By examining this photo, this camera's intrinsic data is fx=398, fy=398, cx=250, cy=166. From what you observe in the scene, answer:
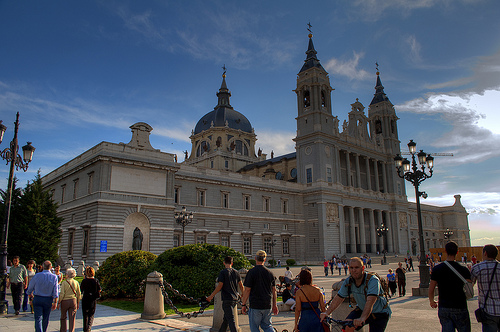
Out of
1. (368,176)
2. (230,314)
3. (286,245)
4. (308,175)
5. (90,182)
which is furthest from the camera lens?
(368,176)

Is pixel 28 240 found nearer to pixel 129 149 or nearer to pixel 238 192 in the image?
pixel 129 149

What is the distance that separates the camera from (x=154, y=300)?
1255 cm

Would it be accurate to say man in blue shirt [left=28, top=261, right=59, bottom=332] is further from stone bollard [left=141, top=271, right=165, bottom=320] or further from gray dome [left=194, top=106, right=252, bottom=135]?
gray dome [left=194, top=106, right=252, bottom=135]

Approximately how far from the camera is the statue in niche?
33.7 m

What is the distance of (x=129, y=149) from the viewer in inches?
1389

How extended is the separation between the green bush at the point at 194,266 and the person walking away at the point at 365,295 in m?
9.67

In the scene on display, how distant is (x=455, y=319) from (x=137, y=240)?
1212 inches

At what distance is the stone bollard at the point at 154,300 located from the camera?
12469 millimetres

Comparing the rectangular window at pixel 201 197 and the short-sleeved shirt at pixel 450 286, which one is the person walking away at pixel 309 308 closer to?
the short-sleeved shirt at pixel 450 286

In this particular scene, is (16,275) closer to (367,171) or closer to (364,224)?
(364,224)

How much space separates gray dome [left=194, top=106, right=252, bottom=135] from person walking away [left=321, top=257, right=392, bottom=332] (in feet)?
252

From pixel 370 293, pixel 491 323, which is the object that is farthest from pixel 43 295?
pixel 491 323

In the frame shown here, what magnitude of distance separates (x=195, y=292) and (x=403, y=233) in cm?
5731

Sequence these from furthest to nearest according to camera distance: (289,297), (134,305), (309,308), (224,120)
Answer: (224,120)
(134,305)
(289,297)
(309,308)
